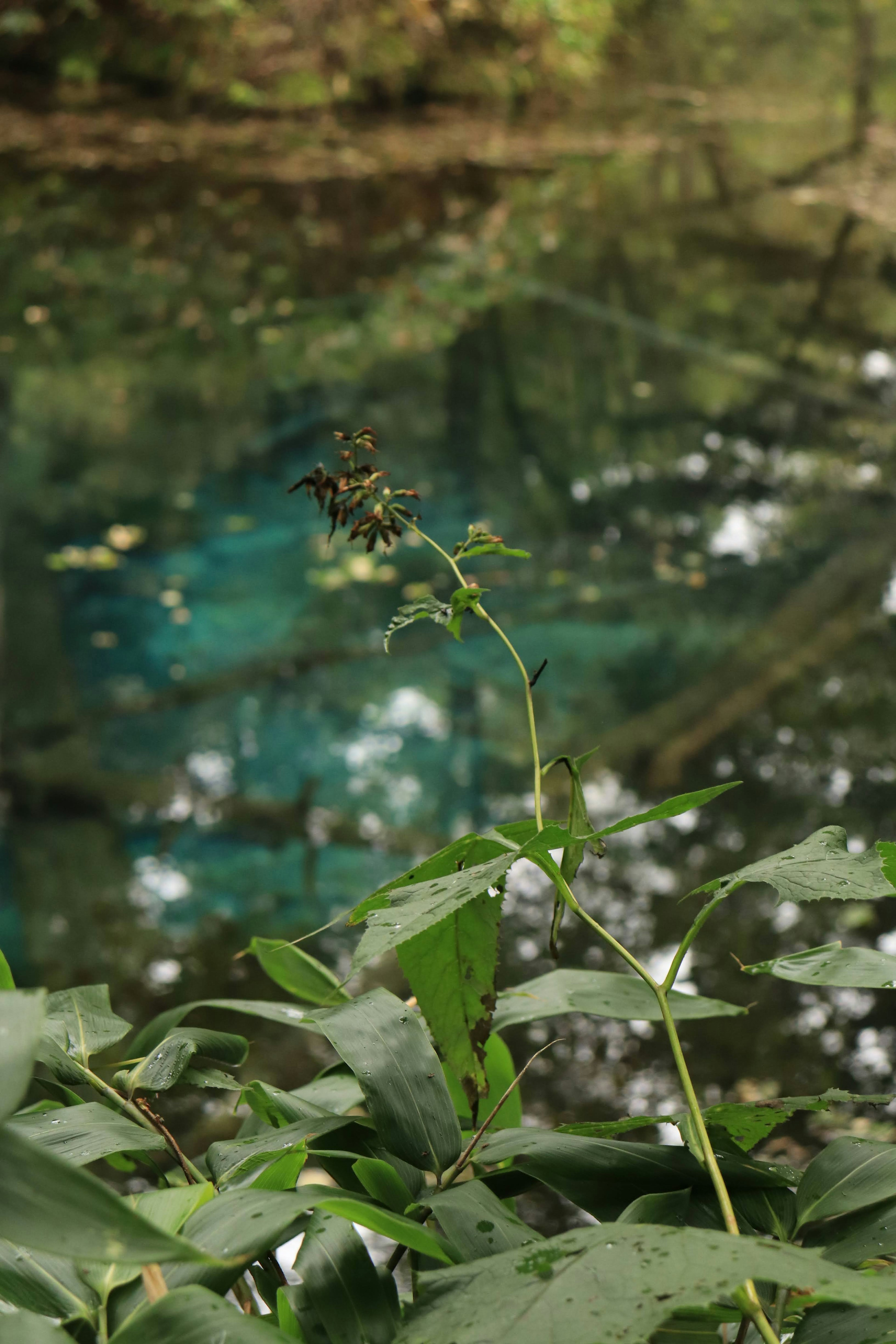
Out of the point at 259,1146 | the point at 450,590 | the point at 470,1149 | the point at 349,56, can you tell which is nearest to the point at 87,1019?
the point at 259,1146

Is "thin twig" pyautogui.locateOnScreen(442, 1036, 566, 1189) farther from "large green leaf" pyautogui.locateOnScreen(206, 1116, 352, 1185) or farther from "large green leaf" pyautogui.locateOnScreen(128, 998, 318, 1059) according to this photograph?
"large green leaf" pyautogui.locateOnScreen(128, 998, 318, 1059)

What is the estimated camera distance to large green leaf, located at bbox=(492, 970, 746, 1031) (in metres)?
0.85

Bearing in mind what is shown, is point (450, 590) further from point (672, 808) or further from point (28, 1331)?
point (28, 1331)

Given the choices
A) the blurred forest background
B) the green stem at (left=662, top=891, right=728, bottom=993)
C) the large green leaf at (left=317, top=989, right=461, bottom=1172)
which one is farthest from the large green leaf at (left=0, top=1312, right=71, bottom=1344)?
the blurred forest background

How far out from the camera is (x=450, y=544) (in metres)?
3.47

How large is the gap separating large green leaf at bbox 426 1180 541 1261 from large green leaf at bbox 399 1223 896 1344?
0.23ft

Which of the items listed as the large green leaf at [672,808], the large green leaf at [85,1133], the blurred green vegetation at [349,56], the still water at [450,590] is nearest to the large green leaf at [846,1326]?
the large green leaf at [672,808]

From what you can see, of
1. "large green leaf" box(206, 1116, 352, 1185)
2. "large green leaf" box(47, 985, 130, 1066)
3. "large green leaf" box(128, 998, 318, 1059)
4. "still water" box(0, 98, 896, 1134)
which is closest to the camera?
"large green leaf" box(206, 1116, 352, 1185)

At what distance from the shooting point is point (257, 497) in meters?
3.97

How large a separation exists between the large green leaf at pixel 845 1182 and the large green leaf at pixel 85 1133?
363mm

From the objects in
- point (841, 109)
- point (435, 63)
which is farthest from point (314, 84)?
point (841, 109)

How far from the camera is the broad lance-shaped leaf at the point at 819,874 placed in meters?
0.58

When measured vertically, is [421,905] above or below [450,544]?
above

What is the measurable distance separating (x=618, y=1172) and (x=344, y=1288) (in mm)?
172
